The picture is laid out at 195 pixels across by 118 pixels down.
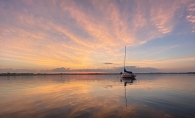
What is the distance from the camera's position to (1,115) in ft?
39.6

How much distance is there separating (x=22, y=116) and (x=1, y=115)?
6.47 feet

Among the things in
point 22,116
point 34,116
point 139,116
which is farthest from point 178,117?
point 22,116

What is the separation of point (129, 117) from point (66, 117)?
483 centimetres

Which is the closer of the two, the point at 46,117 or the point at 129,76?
the point at 46,117

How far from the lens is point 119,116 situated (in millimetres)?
11508

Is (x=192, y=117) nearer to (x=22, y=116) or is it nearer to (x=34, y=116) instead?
(x=34, y=116)

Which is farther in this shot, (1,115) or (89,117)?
(1,115)

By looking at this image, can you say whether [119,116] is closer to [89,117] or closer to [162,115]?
[89,117]

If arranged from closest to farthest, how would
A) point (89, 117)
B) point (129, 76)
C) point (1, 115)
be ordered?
point (89, 117)
point (1, 115)
point (129, 76)

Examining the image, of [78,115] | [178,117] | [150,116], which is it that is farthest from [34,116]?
[178,117]

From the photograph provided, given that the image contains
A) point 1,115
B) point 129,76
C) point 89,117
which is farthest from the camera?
point 129,76

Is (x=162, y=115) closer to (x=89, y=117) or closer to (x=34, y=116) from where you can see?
(x=89, y=117)

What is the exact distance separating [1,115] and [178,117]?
46.3 ft

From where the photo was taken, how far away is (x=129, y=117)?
11281 millimetres
